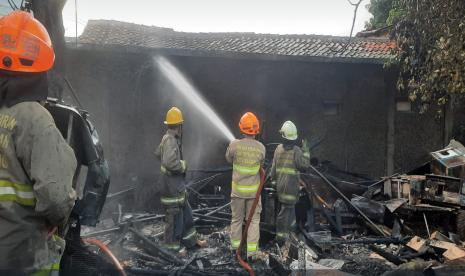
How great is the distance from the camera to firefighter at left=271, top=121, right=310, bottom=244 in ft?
21.3

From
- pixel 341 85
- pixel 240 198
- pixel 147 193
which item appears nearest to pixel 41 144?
pixel 240 198

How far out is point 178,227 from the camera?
6.11 m

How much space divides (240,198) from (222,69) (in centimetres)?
557

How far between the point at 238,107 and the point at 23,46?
884 centimetres

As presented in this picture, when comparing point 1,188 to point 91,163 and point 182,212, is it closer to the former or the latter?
point 91,163

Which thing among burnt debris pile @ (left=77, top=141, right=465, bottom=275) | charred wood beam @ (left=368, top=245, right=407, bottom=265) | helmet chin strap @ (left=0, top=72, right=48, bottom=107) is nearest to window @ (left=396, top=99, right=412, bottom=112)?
burnt debris pile @ (left=77, top=141, right=465, bottom=275)

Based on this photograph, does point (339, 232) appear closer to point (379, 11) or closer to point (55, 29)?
point (55, 29)

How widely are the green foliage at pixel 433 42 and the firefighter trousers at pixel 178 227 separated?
15.2 feet

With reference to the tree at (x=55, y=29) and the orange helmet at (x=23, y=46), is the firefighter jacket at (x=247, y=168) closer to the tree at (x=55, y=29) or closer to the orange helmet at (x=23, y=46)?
the tree at (x=55, y=29)

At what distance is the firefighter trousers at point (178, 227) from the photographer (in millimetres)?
6027

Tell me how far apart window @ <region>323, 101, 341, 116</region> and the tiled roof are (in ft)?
4.46

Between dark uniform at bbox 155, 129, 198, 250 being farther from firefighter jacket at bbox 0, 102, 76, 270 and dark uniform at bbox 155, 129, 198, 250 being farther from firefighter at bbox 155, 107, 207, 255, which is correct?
firefighter jacket at bbox 0, 102, 76, 270

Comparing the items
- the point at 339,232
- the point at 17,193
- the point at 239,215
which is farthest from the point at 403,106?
the point at 17,193

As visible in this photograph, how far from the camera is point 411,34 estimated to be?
7.34 m
